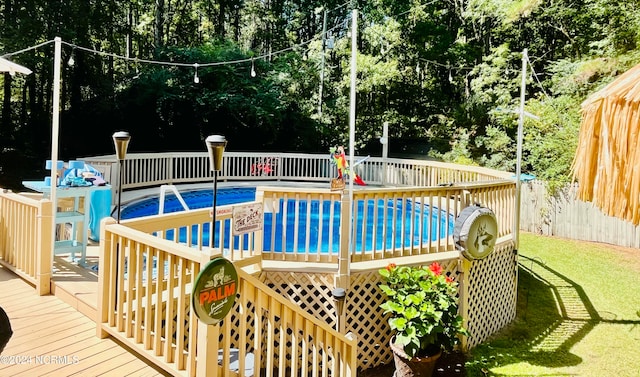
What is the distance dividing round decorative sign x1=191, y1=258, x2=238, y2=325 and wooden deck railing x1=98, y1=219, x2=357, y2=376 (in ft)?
0.23

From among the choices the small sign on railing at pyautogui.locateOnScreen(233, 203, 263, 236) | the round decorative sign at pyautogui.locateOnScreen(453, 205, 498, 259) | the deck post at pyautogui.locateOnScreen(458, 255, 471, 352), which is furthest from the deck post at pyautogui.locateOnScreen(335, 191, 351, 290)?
the deck post at pyautogui.locateOnScreen(458, 255, 471, 352)

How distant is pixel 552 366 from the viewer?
4.84 m

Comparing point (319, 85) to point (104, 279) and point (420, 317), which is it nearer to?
point (420, 317)

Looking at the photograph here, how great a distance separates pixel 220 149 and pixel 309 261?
1.92 meters

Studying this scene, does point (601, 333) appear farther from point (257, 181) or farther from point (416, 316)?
point (257, 181)

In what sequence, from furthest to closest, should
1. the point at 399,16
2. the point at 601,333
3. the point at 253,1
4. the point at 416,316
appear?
the point at 253,1, the point at 399,16, the point at 601,333, the point at 416,316

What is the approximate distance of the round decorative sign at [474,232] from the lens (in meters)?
5.00

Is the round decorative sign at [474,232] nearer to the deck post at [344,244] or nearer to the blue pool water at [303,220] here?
the deck post at [344,244]

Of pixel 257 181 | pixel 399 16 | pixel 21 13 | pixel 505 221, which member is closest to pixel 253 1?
pixel 399 16

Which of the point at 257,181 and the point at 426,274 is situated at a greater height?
the point at 257,181

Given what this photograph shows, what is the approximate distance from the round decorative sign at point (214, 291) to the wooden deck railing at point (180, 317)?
71mm

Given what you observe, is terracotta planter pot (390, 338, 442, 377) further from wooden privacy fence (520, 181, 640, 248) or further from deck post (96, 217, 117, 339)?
wooden privacy fence (520, 181, 640, 248)

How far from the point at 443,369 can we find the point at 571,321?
8.34 ft

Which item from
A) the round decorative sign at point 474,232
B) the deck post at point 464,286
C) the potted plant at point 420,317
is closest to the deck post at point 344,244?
the potted plant at point 420,317
